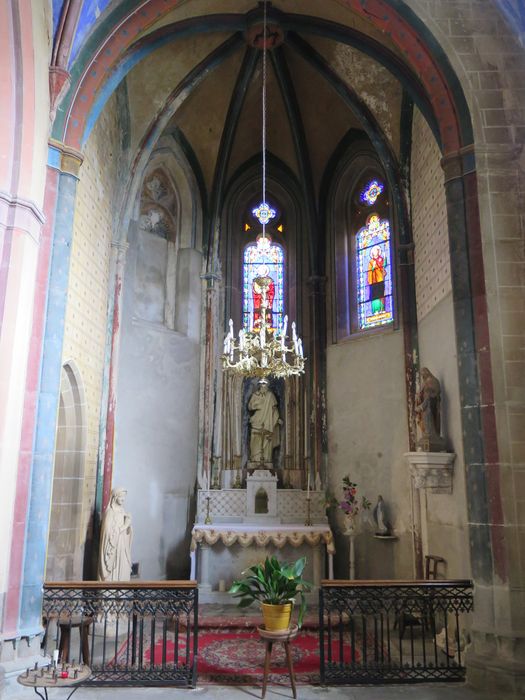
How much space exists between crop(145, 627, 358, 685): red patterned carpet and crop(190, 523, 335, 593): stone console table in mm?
1717

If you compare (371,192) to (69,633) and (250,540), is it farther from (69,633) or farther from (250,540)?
(69,633)

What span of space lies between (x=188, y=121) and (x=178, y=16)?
11.3 ft

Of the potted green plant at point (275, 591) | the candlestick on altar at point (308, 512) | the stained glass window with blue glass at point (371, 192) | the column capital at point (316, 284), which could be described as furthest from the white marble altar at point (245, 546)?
the stained glass window with blue glass at point (371, 192)

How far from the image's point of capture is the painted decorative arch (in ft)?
26.5

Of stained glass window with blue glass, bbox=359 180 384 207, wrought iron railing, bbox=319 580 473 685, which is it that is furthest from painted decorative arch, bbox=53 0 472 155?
wrought iron railing, bbox=319 580 473 685

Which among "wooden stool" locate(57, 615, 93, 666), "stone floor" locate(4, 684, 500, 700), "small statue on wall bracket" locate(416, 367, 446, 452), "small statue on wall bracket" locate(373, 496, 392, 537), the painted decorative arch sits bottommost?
"stone floor" locate(4, 684, 500, 700)

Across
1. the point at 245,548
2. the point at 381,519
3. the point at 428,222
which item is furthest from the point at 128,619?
the point at 428,222

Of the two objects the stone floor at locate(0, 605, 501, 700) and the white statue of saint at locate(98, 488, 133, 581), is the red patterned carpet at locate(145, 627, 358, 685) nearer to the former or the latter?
the stone floor at locate(0, 605, 501, 700)

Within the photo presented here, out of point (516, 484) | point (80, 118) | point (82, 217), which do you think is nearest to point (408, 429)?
point (516, 484)

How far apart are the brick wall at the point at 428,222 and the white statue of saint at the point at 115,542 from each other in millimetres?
6083

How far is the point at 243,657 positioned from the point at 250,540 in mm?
3176

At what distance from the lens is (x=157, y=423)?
1219 centimetres

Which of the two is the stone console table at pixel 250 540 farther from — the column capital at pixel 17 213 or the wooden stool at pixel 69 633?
the column capital at pixel 17 213

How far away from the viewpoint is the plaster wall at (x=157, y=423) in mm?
11500
